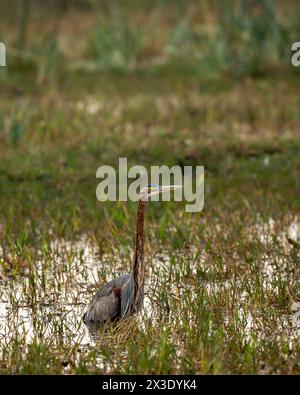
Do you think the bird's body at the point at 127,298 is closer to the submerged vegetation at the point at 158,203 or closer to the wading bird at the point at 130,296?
the wading bird at the point at 130,296

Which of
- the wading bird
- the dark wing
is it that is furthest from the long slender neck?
the dark wing

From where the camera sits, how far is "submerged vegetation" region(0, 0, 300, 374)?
5.38m

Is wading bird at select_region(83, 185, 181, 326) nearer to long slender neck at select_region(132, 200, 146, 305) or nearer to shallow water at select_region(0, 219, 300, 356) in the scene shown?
long slender neck at select_region(132, 200, 146, 305)

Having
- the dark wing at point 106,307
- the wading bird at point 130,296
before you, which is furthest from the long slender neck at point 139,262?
the dark wing at point 106,307

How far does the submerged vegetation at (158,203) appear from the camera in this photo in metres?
5.38

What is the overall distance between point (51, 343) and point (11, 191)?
4.27 m

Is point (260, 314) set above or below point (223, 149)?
below

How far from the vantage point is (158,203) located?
8.98m

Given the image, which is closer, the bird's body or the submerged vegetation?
the submerged vegetation

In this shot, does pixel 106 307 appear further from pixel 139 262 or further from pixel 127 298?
pixel 139 262

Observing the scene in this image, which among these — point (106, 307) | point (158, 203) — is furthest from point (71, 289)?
point (158, 203)

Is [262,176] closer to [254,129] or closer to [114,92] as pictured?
[254,129]
